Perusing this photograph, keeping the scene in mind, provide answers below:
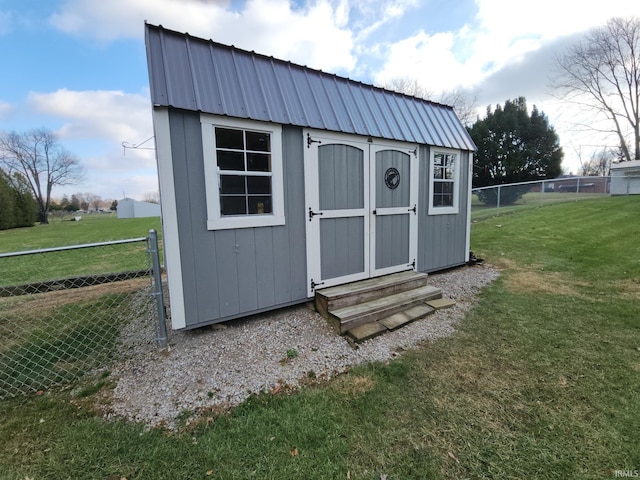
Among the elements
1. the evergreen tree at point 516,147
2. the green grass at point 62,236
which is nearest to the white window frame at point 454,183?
the evergreen tree at point 516,147

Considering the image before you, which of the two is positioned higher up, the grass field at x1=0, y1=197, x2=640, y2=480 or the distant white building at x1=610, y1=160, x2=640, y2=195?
the distant white building at x1=610, y1=160, x2=640, y2=195

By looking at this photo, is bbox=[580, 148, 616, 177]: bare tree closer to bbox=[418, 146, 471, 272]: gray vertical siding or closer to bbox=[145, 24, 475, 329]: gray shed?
bbox=[418, 146, 471, 272]: gray vertical siding

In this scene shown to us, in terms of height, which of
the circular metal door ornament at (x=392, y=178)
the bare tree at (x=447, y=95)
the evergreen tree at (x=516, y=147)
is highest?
the bare tree at (x=447, y=95)

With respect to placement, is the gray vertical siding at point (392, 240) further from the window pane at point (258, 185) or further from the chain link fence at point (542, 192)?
the chain link fence at point (542, 192)

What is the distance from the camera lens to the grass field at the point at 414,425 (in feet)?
5.22

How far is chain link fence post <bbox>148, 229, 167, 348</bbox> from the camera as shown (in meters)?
2.63

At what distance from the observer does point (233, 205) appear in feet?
10.1

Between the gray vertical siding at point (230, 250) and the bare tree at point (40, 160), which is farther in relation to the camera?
the bare tree at point (40, 160)

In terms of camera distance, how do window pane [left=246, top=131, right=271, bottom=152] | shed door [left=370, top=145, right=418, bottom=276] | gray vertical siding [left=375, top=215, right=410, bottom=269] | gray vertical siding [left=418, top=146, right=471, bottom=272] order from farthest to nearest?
gray vertical siding [left=418, top=146, right=471, bottom=272] < gray vertical siding [left=375, top=215, right=410, bottom=269] < shed door [left=370, top=145, right=418, bottom=276] < window pane [left=246, top=131, right=271, bottom=152]

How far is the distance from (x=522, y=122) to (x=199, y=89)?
18.3 metres

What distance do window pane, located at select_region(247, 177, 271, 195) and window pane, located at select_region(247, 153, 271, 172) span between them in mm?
102

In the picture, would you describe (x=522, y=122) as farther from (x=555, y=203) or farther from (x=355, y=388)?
(x=355, y=388)

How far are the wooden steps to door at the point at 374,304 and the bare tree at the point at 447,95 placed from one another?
830 inches

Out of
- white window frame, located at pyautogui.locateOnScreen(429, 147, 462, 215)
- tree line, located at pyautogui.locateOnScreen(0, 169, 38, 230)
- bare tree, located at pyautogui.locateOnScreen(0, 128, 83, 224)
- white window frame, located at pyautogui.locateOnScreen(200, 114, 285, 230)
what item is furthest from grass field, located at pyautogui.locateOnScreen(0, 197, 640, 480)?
bare tree, located at pyautogui.locateOnScreen(0, 128, 83, 224)
